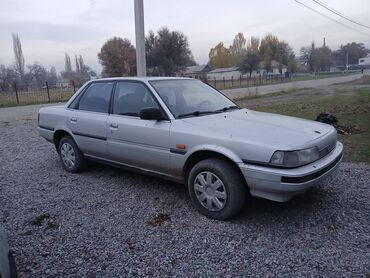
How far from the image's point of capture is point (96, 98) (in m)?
5.01

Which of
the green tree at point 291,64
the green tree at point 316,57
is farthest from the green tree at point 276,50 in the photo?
the green tree at point 316,57

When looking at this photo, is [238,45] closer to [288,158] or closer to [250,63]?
[250,63]

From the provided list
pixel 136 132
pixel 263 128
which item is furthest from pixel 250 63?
pixel 263 128

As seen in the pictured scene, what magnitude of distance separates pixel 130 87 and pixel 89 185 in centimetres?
161

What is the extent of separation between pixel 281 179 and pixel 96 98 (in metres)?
3.16

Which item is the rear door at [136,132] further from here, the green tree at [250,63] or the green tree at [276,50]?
the green tree at [276,50]

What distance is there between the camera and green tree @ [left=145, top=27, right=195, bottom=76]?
146 ft

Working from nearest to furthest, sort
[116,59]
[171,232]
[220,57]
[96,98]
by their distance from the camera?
1. [171,232]
2. [96,98]
3. [116,59]
4. [220,57]

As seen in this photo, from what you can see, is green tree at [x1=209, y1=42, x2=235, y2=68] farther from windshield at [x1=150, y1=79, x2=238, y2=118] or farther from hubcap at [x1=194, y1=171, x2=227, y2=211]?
hubcap at [x1=194, y1=171, x2=227, y2=211]

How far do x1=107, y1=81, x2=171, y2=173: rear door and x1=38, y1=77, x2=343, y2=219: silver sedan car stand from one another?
0.01 metres

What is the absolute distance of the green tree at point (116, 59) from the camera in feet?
157

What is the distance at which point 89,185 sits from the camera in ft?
16.0

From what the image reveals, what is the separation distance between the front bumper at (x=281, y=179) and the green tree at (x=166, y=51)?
42119 millimetres

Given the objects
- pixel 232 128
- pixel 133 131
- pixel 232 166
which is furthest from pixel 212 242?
pixel 133 131
